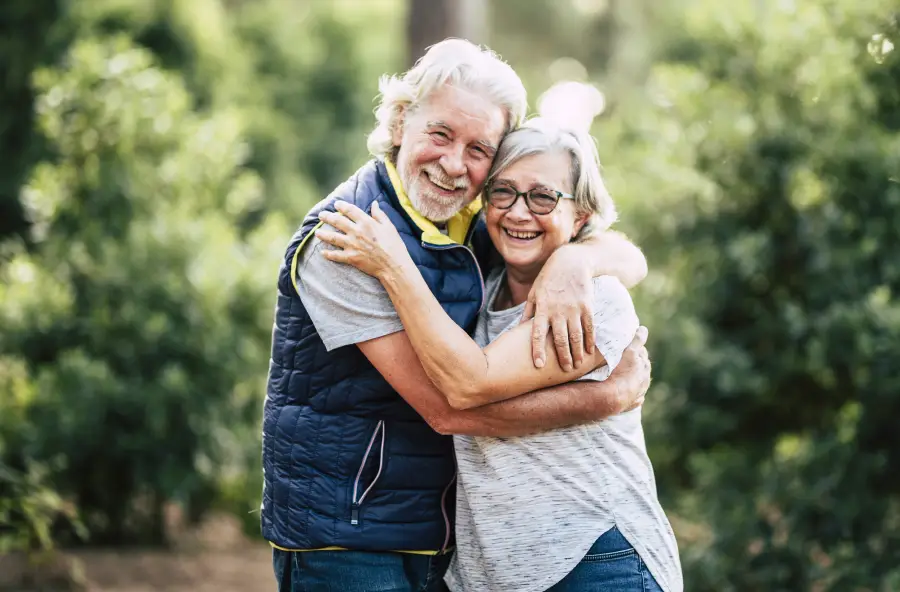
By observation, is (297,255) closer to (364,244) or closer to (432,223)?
(364,244)

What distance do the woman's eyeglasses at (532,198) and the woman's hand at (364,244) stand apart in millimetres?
326

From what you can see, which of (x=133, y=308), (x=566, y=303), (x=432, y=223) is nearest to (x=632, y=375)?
(x=566, y=303)

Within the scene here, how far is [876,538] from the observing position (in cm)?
422

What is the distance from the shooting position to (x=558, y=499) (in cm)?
240

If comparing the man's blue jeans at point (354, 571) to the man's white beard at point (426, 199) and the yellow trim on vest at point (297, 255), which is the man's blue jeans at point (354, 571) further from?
the man's white beard at point (426, 199)

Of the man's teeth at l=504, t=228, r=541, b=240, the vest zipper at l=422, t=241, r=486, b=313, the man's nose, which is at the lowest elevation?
the vest zipper at l=422, t=241, r=486, b=313

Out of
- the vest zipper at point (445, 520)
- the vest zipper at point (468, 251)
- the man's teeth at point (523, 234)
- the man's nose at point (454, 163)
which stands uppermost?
the man's nose at point (454, 163)

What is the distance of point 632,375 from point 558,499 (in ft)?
1.25

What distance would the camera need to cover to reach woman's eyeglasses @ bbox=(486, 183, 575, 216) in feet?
8.38

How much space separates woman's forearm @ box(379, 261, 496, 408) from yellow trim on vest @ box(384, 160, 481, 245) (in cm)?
19

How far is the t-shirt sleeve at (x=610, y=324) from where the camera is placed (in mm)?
2443

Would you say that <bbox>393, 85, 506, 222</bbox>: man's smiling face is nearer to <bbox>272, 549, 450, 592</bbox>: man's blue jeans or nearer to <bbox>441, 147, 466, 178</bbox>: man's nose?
<bbox>441, 147, 466, 178</bbox>: man's nose

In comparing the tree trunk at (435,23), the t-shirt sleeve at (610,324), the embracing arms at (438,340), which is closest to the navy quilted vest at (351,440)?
the embracing arms at (438,340)

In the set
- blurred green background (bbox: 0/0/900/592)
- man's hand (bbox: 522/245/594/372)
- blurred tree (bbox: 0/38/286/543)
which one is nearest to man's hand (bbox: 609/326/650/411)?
man's hand (bbox: 522/245/594/372)
